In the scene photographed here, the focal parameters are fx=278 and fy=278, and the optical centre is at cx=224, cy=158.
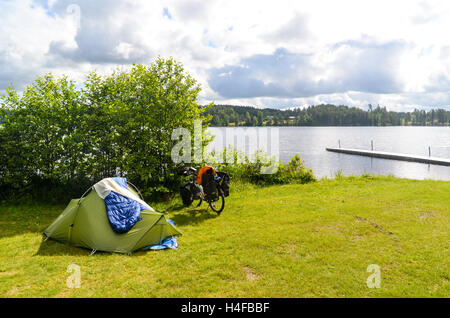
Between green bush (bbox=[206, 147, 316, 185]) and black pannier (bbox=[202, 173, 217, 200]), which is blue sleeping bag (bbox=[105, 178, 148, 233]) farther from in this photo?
Result: green bush (bbox=[206, 147, 316, 185])

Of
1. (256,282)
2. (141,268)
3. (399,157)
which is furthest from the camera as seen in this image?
(399,157)

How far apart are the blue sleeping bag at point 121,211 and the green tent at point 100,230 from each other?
0.11 meters

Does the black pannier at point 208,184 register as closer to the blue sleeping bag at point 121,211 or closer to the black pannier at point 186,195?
the black pannier at point 186,195

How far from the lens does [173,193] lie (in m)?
11.1

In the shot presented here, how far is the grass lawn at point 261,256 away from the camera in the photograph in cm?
461

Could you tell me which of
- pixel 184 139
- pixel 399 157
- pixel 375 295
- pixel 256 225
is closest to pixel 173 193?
pixel 184 139

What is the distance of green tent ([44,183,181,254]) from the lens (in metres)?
6.27

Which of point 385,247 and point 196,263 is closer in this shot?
point 196,263

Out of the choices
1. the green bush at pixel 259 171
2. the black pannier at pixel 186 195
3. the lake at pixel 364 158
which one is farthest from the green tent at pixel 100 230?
the green bush at pixel 259 171

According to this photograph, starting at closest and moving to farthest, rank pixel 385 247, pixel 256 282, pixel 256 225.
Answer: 1. pixel 256 282
2. pixel 385 247
3. pixel 256 225

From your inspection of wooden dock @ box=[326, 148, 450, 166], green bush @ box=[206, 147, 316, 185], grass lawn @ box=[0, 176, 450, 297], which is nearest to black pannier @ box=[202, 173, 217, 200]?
grass lawn @ box=[0, 176, 450, 297]
